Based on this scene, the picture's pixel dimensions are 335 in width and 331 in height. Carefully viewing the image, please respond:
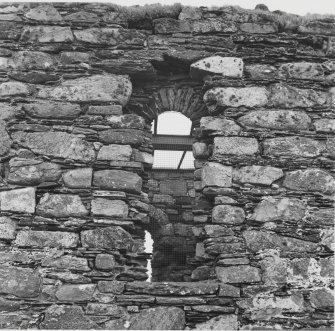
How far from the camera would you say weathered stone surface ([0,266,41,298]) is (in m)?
4.60

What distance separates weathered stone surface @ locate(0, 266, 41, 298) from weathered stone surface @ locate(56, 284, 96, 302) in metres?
0.21

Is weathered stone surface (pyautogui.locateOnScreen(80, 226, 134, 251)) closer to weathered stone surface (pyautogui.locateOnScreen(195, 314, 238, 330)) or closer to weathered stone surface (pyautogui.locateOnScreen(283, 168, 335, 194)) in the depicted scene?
weathered stone surface (pyautogui.locateOnScreen(195, 314, 238, 330))

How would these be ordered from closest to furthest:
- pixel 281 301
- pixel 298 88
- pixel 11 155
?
1. pixel 281 301
2. pixel 11 155
3. pixel 298 88

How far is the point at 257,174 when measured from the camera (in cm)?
501

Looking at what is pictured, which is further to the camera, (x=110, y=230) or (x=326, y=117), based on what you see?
(x=326, y=117)

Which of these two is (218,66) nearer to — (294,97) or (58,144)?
(294,97)

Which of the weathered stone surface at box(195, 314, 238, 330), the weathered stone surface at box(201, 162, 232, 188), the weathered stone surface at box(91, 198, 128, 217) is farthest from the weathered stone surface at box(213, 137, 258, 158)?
the weathered stone surface at box(195, 314, 238, 330)

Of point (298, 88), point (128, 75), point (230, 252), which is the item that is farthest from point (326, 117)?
point (128, 75)

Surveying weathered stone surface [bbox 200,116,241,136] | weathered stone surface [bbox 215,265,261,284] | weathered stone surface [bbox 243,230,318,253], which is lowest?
weathered stone surface [bbox 215,265,261,284]

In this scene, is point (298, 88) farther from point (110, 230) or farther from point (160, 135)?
point (160, 135)

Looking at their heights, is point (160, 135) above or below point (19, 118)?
above

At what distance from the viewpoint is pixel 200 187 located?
507 cm

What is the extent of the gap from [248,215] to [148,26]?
7.42 ft

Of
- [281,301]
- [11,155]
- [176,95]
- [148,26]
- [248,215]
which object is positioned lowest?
[281,301]
